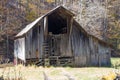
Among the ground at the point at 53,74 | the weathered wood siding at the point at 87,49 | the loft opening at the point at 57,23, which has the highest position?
the loft opening at the point at 57,23

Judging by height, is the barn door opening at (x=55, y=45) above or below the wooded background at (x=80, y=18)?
below

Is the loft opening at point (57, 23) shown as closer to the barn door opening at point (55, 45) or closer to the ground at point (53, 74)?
the barn door opening at point (55, 45)

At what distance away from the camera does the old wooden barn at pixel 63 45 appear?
23.2m

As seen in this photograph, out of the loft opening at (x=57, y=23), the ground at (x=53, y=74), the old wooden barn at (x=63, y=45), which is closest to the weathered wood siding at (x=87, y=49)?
the old wooden barn at (x=63, y=45)

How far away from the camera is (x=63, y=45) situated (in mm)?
24234

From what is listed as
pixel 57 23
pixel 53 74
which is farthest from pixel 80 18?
pixel 53 74

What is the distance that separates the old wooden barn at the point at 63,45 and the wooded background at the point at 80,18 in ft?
44.2

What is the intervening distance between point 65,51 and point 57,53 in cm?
81

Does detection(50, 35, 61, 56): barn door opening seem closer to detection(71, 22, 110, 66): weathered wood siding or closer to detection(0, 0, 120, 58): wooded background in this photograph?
detection(71, 22, 110, 66): weathered wood siding

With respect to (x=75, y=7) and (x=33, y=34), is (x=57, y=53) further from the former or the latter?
(x=75, y=7)

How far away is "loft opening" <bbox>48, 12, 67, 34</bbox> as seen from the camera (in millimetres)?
24473

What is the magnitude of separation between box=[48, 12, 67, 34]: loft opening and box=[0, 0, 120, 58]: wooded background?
37.4 feet

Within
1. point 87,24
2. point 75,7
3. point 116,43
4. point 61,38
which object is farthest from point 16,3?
point 61,38

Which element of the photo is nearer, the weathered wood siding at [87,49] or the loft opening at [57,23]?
the weathered wood siding at [87,49]
